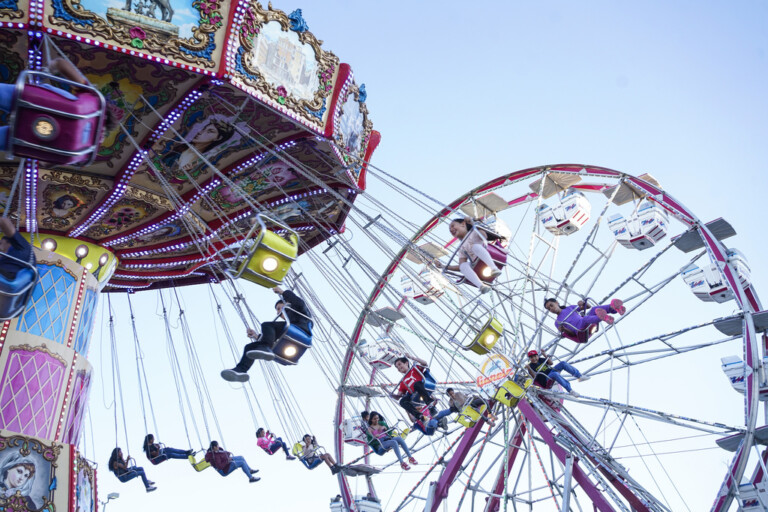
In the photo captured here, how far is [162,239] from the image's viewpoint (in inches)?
457

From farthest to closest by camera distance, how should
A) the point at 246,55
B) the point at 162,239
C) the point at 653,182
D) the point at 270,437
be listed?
the point at 270,437 < the point at 653,182 < the point at 162,239 < the point at 246,55

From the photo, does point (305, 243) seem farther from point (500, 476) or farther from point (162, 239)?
point (500, 476)

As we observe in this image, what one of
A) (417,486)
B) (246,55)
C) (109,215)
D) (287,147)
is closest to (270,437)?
(417,486)

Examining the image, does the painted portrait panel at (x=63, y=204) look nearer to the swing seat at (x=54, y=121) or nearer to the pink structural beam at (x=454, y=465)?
the swing seat at (x=54, y=121)

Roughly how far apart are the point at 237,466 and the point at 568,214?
6890mm

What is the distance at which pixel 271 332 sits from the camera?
8039mm

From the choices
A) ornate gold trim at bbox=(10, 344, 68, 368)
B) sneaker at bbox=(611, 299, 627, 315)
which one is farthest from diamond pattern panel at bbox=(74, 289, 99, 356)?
sneaker at bbox=(611, 299, 627, 315)

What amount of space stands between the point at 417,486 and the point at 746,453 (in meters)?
5.12

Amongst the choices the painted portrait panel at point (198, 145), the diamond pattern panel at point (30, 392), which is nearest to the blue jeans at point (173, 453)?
the diamond pattern panel at point (30, 392)

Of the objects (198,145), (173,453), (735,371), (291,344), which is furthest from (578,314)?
(173,453)

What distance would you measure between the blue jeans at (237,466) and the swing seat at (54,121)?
306 inches

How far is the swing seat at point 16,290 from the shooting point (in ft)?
21.1

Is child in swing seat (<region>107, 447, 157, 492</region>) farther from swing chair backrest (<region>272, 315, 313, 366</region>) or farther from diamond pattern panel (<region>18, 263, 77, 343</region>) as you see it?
swing chair backrest (<region>272, 315, 313, 366</region>)

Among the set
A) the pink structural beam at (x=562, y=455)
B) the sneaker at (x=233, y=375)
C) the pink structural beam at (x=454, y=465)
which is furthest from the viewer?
the pink structural beam at (x=454, y=465)
